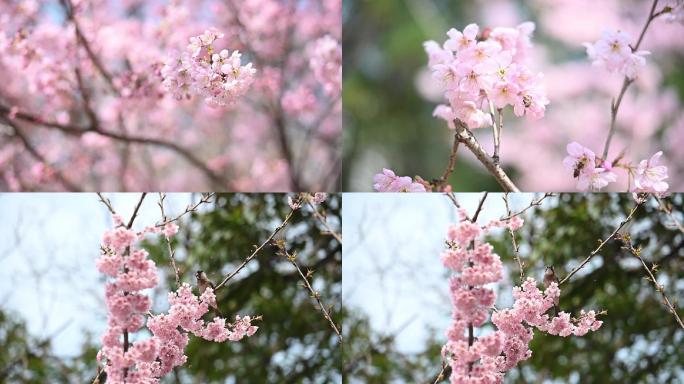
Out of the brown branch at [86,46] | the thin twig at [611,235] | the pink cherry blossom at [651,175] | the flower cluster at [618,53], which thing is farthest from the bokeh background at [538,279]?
the brown branch at [86,46]

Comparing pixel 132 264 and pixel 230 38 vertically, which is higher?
pixel 230 38

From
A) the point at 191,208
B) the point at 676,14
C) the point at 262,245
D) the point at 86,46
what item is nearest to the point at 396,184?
the point at 262,245

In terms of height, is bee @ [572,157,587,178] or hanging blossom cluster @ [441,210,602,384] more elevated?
bee @ [572,157,587,178]

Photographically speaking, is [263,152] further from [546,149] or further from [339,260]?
[339,260]

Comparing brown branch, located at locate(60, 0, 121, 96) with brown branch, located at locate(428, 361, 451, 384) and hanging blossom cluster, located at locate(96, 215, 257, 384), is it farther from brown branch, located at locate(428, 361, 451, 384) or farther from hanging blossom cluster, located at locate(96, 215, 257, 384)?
brown branch, located at locate(428, 361, 451, 384)

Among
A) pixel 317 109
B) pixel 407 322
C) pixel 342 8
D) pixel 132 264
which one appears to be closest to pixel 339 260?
pixel 407 322

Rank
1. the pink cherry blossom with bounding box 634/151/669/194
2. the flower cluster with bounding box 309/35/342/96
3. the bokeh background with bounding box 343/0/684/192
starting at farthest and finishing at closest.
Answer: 1. the bokeh background with bounding box 343/0/684/192
2. the flower cluster with bounding box 309/35/342/96
3. the pink cherry blossom with bounding box 634/151/669/194

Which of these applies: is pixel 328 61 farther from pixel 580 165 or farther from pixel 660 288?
pixel 660 288

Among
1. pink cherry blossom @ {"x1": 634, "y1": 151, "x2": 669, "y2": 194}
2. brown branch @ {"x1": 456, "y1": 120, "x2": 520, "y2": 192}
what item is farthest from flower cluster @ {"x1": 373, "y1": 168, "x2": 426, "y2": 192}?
pink cherry blossom @ {"x1": 634, "y1": 151, "x2": 669, "y2": 194}
